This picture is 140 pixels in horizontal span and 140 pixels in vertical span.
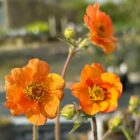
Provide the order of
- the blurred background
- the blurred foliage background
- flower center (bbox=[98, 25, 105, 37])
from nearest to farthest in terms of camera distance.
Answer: flower center (bbox=[98, 25, 105, 37])
the blurred background
the blurred foliage background


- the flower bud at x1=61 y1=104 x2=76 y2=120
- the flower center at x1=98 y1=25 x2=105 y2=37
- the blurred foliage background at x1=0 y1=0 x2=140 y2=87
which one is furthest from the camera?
the blurred foliage background at x1=0 y1=0 x2=140 y2=87

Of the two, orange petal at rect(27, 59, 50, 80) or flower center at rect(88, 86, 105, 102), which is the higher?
orange petal at rect(27, 59, 50, 80)

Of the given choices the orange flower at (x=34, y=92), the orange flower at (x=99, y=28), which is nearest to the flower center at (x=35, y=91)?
the orange flower at (x=34, y=92)

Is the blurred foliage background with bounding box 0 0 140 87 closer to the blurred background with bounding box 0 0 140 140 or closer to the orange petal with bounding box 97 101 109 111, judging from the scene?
the blurred background with bounding box 0 0 140 140

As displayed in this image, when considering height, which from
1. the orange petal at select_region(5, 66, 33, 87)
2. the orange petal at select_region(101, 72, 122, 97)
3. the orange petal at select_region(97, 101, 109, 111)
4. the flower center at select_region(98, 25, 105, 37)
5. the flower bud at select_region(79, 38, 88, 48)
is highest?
the flower center at select_region(98, 25, 105, 37)

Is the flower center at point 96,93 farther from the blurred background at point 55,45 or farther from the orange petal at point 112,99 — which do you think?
the blurred background at point 55,45

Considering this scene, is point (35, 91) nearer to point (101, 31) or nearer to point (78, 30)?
point (101, 31)

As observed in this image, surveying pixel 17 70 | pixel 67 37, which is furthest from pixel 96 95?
pixel 67 37

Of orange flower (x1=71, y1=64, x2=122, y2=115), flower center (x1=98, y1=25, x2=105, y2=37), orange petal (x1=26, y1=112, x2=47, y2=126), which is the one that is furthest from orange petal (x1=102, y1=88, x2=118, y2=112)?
flower center (x1=98, y1=25, x2=105, y2=37)
